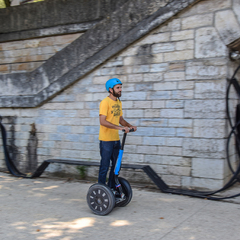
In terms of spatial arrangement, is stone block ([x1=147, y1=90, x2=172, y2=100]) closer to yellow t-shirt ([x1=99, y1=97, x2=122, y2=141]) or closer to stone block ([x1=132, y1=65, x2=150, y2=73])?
stone block ([x1=132, y1=65, x2=150, y2=73])

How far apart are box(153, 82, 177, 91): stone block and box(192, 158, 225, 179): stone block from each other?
1.33 m

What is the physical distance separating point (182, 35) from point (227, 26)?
75 cm

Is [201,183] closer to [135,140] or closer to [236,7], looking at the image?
[135,140]

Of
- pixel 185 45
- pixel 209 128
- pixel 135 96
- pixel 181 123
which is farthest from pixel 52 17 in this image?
pixel 209 128

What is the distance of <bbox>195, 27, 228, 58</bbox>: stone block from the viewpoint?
467cm

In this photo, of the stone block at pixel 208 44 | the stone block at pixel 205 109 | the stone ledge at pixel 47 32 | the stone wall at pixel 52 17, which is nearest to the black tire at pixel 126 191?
the stone block at pixel 205 109

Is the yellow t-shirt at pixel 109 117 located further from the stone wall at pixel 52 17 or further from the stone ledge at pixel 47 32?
the stone ledge at pixel 47 32

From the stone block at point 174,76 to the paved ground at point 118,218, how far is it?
2016 mm

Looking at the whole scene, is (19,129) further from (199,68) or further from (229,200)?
(229,200)

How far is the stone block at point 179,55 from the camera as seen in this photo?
4918mm

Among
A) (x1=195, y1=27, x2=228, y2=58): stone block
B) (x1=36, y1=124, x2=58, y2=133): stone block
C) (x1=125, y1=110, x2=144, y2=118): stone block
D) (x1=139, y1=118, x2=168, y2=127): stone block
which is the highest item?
(x1=195, y1=27, x2=228, y2=58): stone block

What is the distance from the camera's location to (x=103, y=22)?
18.4 feet

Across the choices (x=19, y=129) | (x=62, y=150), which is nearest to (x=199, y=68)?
(x=62, y=150)

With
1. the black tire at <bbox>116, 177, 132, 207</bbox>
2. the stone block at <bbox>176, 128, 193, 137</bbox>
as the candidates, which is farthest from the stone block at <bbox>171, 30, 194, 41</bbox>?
the black tire at <bbox>116, 177, 132, 207</bbox>
